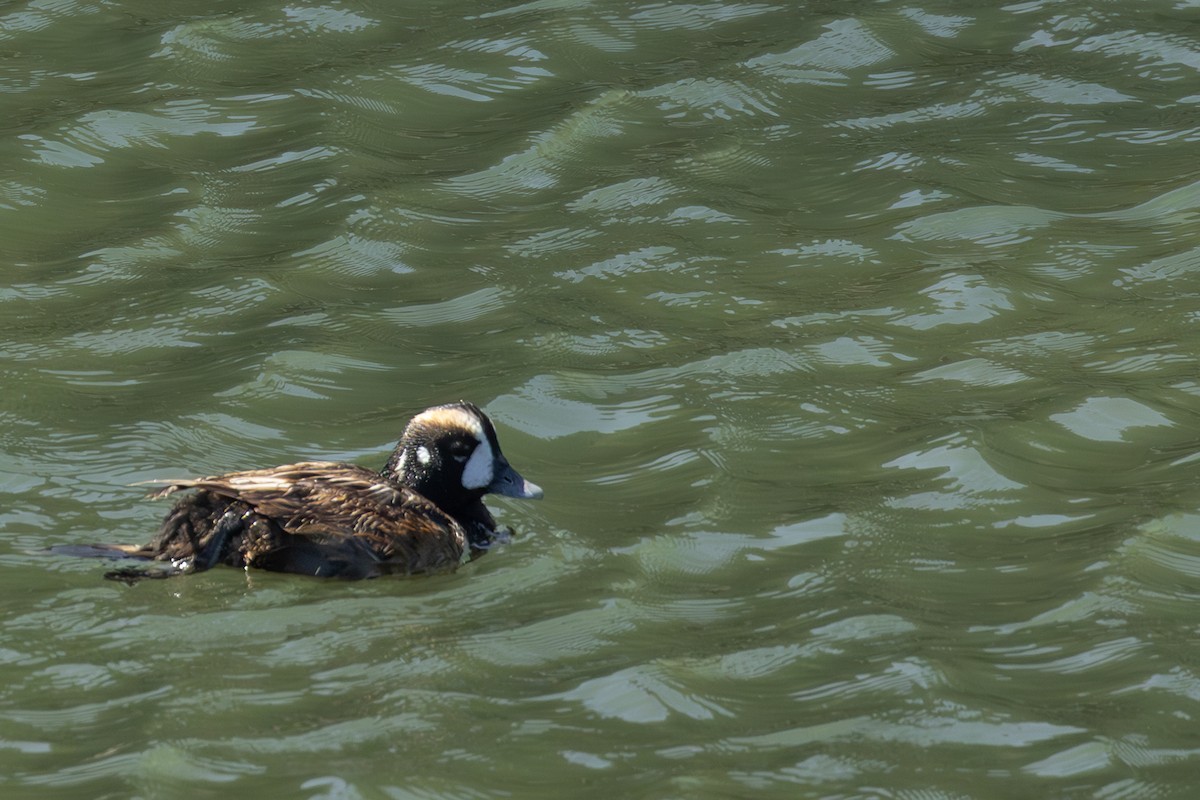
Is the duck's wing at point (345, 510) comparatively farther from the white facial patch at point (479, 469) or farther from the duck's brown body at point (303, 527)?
the white facial patch at point (479, 469)

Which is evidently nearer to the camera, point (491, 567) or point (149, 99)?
point (491, 567)

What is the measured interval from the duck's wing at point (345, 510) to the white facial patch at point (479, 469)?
0.84 feet

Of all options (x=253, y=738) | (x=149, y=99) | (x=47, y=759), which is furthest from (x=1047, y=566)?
(x=149, y=99)

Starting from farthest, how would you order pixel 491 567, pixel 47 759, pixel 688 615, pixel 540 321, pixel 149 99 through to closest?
pixel 149 99 → pixel 540 321 → pixel 491 567 → pixel 688 615 → pixel 47 759

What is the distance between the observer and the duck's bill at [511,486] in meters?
7.81

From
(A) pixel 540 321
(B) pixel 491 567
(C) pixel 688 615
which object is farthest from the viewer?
(A) pixel 540 321

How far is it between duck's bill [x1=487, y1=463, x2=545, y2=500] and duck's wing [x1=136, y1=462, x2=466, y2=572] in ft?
0.79

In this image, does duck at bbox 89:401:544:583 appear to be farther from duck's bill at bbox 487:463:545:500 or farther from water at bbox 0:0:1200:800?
water at bbox 0:0:1200:800

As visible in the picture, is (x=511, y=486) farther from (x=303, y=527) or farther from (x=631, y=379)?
(x=631, y=379)

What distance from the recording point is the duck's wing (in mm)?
7355

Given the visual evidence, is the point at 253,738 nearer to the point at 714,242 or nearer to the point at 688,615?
the point at 688,615

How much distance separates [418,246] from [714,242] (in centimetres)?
145

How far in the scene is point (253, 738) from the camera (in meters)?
5.87

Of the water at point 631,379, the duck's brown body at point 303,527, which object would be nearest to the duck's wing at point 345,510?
the duck's brown body at point 303,527
